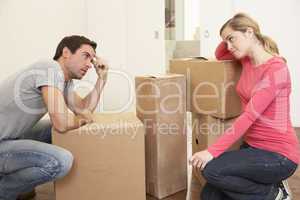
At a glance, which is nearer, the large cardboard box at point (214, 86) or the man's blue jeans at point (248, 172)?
the man's blue jeans at point (248, 172)

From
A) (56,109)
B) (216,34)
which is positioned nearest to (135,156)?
(56,109)

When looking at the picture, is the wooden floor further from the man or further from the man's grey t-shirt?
the man's grey t-shirt

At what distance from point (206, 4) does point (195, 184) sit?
215 cm

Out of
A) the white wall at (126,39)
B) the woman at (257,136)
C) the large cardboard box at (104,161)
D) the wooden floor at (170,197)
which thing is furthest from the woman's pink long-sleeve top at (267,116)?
the white wall at (126,39)

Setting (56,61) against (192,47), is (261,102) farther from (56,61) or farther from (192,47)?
(192,47)

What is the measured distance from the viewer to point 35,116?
161 centimetres

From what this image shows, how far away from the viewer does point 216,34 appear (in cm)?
357

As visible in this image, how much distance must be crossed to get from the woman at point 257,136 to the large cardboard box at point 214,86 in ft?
0.51

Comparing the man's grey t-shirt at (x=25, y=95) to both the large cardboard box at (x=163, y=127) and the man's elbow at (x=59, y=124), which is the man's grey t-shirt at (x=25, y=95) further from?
the large cardboard box at (x=163, y=127)

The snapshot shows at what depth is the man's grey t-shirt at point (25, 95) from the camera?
4.95ft

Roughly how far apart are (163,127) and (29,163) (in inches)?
28.7

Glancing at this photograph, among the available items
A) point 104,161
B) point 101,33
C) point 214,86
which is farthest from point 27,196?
point 101,33

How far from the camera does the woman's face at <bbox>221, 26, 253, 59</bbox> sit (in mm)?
1539

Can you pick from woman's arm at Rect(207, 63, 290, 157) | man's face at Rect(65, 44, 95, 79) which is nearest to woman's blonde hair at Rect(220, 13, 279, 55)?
woman's arm at Rect(207, 63, 290, 157)
